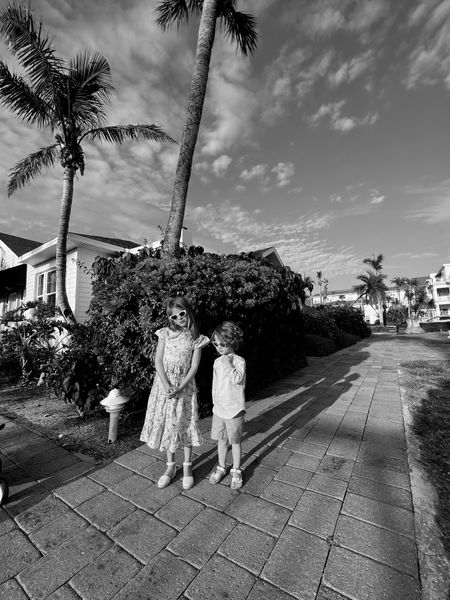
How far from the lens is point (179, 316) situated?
8.30 feet

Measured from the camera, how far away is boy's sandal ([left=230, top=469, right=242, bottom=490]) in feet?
7.50

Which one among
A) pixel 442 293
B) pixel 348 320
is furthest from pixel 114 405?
pixel 442 293

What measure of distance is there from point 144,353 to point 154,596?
246 cm

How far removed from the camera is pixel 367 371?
7.42 meters

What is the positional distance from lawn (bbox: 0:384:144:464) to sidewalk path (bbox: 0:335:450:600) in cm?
20

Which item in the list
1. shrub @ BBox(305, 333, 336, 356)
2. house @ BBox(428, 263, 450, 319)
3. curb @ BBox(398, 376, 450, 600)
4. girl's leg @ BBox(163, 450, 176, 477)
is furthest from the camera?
house @ BBox(428, 263, 450, 319)

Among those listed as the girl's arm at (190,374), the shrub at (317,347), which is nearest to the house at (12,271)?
the girl's arm at (190,374)

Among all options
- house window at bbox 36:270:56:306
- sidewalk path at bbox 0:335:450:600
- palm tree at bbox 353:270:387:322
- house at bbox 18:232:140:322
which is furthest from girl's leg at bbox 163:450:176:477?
palm tree at bbox 353:270:387:322

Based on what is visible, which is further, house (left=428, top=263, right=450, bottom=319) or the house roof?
house (left=428, top=263, right=450, bottom=319)

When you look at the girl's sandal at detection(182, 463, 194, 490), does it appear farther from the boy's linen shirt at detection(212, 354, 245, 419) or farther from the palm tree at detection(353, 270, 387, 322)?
the palm tree at detection(353, 270, 387, 322)

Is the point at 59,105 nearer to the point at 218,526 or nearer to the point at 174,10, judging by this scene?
the point at 174,10

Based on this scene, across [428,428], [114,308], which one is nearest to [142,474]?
[114,308]

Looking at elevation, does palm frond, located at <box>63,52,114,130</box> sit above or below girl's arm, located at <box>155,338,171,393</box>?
above

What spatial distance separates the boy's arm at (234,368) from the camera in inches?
95.3
